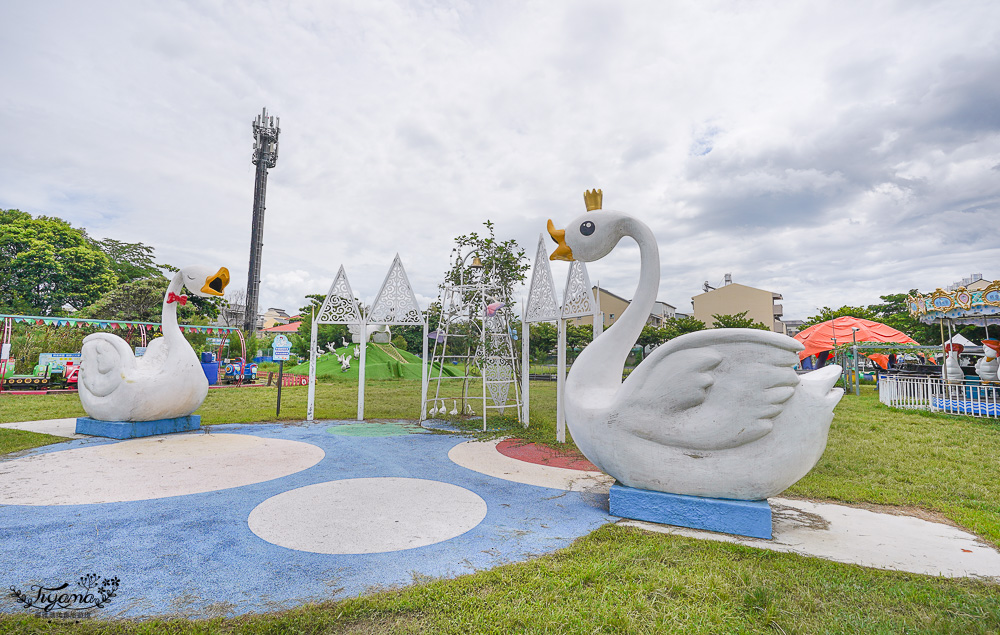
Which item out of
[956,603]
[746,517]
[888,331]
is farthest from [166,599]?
[888,331]

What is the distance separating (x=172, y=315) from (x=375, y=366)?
42.0ft

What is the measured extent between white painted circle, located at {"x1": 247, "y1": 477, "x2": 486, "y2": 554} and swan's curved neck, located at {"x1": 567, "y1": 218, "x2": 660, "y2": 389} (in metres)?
1.55

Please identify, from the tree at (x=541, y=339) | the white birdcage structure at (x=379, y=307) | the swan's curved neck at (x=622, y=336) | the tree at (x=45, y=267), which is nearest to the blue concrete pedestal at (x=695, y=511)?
the swan's curved neck at (x=622, y=336)

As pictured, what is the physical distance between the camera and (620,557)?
2832mm

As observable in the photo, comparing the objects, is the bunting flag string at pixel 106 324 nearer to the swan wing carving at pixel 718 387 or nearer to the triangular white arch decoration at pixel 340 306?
the triangular white arch decoration at pixel 340 306

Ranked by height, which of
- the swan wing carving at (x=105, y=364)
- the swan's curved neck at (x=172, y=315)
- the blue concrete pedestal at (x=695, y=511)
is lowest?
the blue concrete pedestal at (x=695, y=511)

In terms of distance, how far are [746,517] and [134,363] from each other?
818cm

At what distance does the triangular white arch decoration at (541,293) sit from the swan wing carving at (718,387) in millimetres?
3985

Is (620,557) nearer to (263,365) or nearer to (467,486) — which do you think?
(467,486)

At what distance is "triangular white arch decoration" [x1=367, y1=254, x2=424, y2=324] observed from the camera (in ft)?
29.5

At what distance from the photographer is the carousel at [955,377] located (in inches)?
391

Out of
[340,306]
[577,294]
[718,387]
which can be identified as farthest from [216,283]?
[718,387]

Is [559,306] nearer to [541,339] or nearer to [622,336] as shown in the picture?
[622,336]

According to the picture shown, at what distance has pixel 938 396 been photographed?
10898 millimetres
